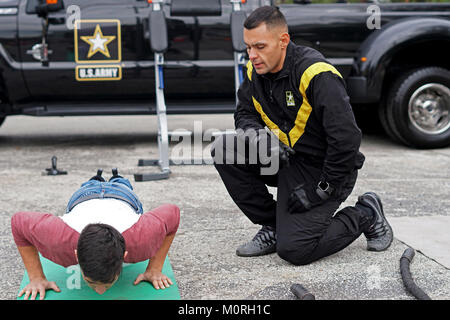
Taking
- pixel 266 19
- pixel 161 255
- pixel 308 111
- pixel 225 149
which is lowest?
pixel 161 255

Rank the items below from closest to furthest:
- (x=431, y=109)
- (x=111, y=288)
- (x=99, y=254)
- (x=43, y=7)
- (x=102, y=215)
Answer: (x=99, y=254) < (x=102, y=215) < (x=111, y=288) < (x=43, y=7) < (x=431, y=109)

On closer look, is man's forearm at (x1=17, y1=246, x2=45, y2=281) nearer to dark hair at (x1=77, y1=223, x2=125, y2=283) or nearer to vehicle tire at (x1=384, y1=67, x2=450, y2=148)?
dark hair at (x1=77, y1=223, x2=125, y2=283)

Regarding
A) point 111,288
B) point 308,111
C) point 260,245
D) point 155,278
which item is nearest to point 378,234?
point 260,245

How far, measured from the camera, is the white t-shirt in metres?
2.55

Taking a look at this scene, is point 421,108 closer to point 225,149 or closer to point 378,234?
point 378,234

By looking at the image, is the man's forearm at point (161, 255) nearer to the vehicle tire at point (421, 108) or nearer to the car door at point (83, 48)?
the car door at point (83, 48)

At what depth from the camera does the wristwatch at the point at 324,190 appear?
3082mm

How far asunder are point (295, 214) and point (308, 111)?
1.72 ft

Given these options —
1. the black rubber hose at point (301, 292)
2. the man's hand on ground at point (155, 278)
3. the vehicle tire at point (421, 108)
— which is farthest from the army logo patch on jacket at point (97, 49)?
the black rubber hose at point (301, 292)

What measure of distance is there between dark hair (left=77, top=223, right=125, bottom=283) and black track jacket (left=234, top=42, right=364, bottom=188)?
118cm

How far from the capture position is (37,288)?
2656mm

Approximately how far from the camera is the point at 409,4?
6418 mm

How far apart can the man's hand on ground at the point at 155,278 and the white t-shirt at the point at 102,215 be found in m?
0.29
